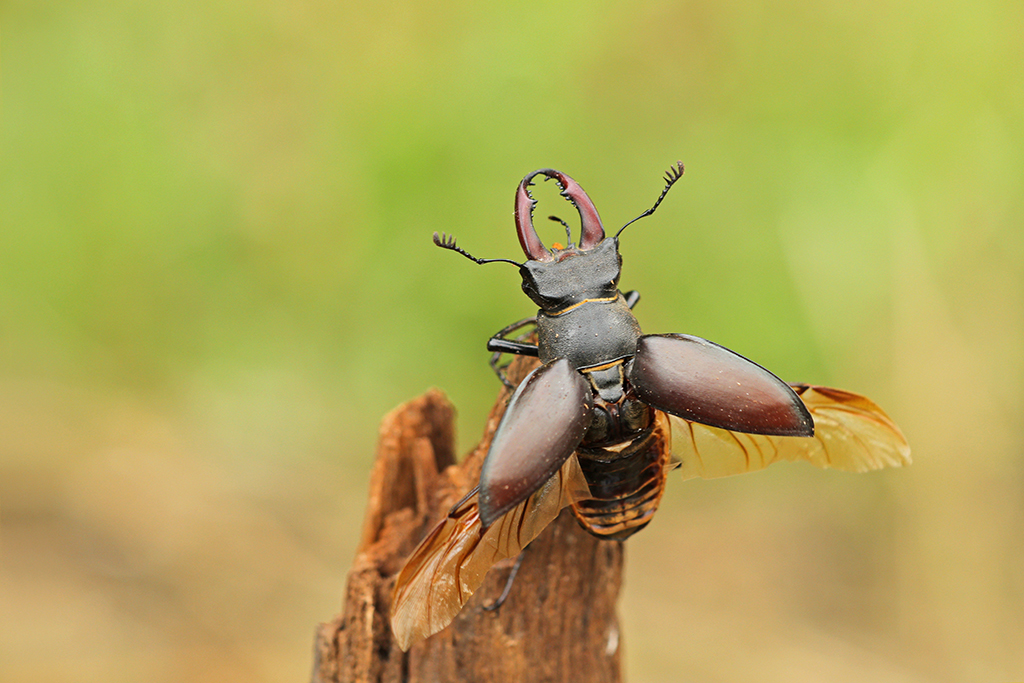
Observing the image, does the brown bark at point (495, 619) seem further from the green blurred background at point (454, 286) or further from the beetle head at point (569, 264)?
the green blurred background at point (454, 286)

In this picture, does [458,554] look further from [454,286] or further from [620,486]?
[454,286]

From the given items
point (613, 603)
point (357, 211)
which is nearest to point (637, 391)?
point (613, 603)

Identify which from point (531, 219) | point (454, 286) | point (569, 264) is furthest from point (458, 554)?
point (454, 286)

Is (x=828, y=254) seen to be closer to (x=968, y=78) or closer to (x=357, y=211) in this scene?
(x=968, y=78)

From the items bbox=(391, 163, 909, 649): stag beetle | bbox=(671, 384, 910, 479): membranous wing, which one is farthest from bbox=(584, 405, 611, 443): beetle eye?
bbox=(671, 384, 910, 479): membranous wing

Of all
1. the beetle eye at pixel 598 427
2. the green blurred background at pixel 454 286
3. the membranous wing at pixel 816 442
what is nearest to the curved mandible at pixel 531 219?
the beetle eye at pixel 598 427

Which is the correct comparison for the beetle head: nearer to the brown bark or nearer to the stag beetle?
the stag beetle
